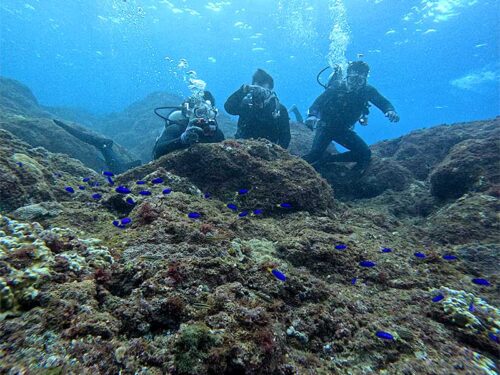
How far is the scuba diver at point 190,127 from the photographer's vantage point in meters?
6.74

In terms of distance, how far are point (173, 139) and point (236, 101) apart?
3.23 metres

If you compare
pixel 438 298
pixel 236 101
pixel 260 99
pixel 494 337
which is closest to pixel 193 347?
pixel 438 298

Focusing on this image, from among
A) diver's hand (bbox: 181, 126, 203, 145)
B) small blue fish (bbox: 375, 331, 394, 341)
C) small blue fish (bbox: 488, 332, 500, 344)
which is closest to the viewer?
small blue fish (bbox: 375, 331, 394, 341)

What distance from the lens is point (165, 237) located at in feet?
10.9

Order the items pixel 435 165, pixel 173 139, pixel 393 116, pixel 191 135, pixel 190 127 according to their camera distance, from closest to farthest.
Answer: pixel 191 135
pixel 190 127
pixel 173 139
pixel 393 116
pixel 435 165

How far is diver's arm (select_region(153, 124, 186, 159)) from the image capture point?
7438mm

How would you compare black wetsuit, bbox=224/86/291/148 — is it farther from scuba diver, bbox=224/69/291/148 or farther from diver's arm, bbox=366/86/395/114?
diver's arm, bbox=366/86/395/114

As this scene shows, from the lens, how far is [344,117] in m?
9.92

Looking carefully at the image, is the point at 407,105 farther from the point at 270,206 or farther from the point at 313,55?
the point at 270,206

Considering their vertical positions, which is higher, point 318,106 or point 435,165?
point 318,106

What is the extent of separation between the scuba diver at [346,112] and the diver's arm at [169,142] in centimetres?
488

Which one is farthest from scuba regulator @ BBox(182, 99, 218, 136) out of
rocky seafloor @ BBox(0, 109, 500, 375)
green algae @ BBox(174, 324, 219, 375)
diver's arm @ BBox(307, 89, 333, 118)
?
green algae @ BBox(174, 324, 219, 375)

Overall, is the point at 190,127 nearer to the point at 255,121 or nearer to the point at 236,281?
the point at 255,121

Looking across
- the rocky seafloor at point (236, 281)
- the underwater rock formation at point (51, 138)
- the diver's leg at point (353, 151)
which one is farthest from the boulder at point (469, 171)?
the underwater rock formation at point (51, 138)
